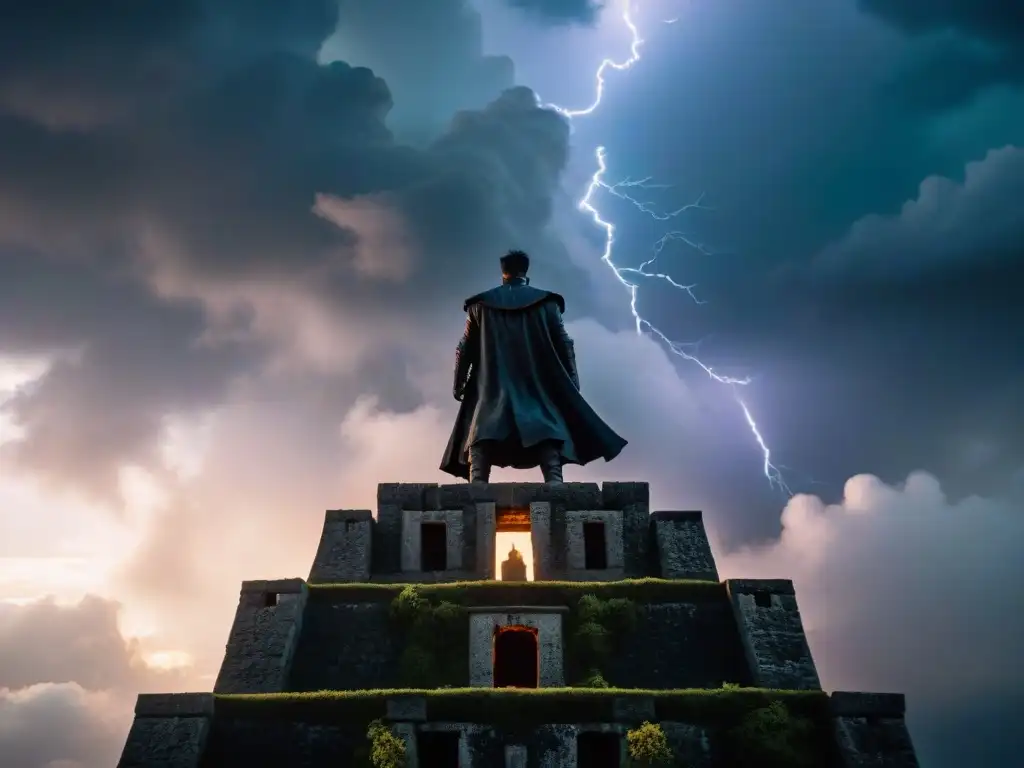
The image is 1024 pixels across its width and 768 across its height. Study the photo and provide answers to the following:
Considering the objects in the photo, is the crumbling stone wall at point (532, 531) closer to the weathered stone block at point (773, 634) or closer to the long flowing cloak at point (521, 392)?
the long flowing cloak at point (521, 392)

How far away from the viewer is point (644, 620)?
18.0 m

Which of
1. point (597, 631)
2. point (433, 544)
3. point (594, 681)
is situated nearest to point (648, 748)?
point (594, 681)

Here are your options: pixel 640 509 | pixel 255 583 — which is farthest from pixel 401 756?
pixel 640 509

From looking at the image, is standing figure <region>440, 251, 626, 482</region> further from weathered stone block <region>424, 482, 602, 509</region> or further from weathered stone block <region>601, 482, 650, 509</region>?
weathered stone block <region>601, 482, 650, 509</region>

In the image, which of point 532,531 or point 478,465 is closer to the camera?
point 532,531

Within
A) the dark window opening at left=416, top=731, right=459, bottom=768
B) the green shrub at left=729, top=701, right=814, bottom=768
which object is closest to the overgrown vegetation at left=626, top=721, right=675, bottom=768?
the green shrub at left=729, top=701, right=814, bottom=768

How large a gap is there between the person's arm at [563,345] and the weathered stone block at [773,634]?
289 inches

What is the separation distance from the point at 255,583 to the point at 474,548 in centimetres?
469

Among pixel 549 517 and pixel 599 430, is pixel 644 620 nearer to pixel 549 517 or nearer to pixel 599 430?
pixel 549 517

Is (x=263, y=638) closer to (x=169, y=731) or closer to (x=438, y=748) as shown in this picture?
(x=169, y=731)

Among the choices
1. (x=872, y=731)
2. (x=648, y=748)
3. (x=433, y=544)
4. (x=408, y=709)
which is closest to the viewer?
(x=648, y=748)

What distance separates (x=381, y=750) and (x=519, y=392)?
1038cm

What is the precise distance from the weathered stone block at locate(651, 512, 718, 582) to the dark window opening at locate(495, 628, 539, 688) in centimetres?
341

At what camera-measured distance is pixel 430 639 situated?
17.6m
